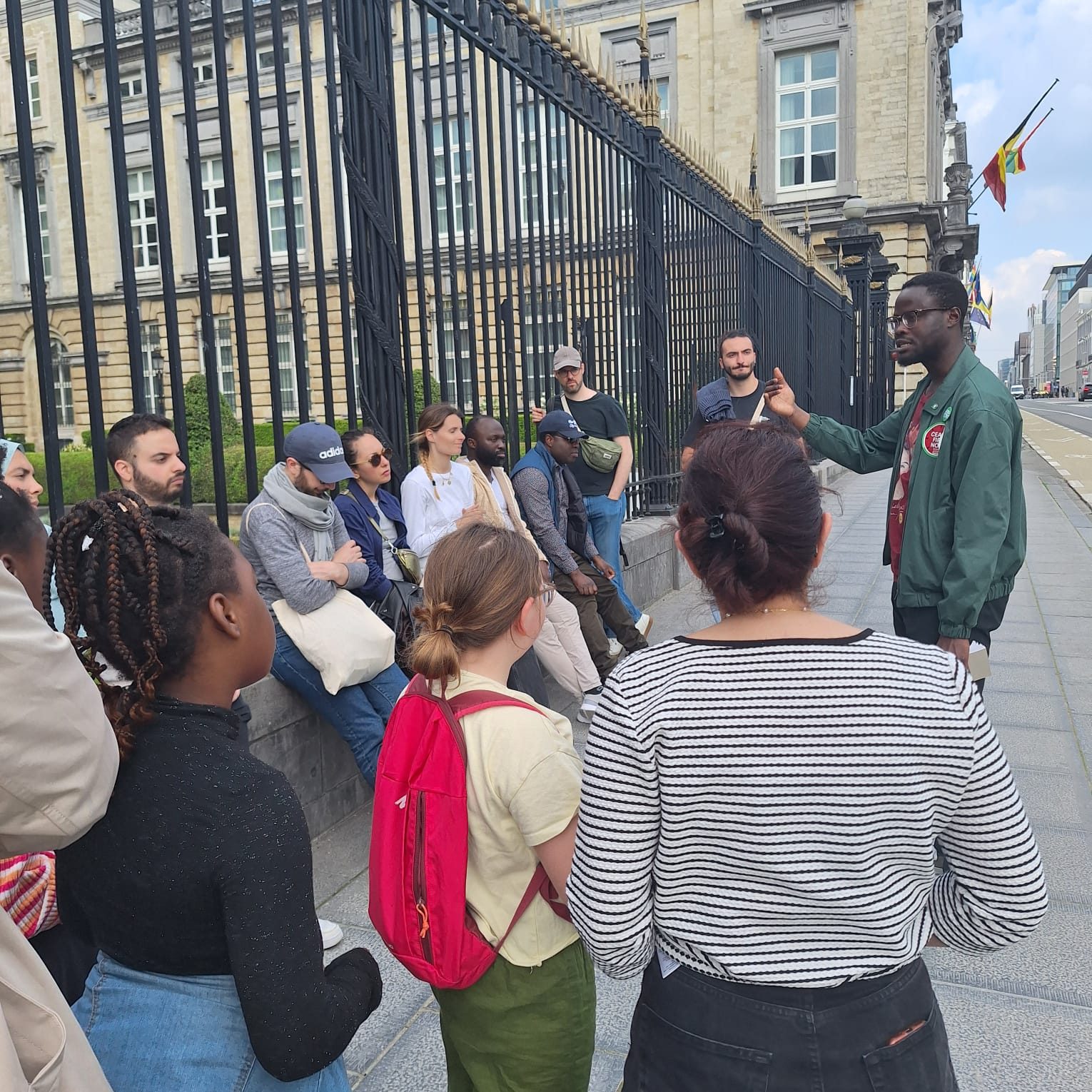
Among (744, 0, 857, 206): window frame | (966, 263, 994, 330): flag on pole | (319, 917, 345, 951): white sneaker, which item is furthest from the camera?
(966, 263, 994, 330): flag on pole

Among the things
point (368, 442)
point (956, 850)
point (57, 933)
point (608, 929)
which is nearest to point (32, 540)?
point (57, 933)

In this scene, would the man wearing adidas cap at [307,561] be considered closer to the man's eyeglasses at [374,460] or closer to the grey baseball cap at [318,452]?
the grey baseball cap at [318,452]

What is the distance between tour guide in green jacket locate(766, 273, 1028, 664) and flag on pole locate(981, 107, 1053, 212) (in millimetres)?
26724

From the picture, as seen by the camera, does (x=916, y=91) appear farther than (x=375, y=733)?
Yes

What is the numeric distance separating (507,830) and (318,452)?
2.22 m

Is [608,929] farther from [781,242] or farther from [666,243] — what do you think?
[781,242]

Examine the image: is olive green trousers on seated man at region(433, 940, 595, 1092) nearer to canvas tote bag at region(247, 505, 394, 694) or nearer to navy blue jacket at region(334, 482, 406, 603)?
canvas tote bag at region(247, 505, 394, 694)

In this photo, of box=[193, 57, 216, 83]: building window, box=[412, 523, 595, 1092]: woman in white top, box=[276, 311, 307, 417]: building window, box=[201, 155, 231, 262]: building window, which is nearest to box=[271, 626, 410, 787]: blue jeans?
box=[412, 523, 595, 1092]: woman in white top

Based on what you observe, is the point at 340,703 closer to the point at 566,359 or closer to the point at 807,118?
the point at 566,359

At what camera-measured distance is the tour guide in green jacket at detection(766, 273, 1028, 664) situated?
3.15 meters

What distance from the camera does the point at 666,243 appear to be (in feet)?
26.8

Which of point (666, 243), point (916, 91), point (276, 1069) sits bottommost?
point (276, 1069)

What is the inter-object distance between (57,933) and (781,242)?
42.4 ft

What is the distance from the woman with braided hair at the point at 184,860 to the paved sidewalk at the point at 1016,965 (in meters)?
0.84
